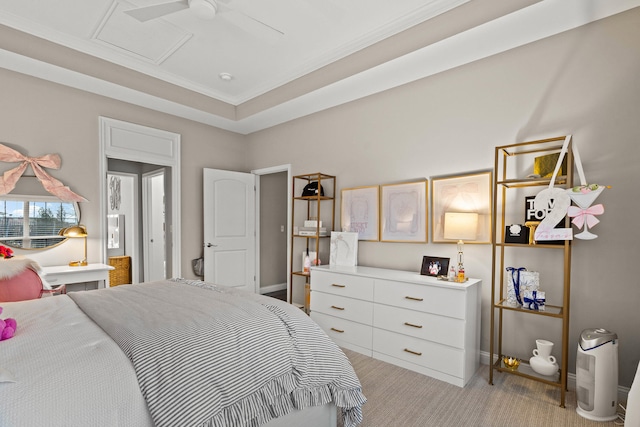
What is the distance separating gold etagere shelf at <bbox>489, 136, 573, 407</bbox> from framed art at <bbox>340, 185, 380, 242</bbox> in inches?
48.0

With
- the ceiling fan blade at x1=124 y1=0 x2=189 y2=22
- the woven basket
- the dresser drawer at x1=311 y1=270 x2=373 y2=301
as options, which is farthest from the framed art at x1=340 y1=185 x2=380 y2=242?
the woven basket

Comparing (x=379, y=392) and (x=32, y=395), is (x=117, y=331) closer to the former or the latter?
(x=32, y=395)

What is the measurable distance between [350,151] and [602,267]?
99.1 inches

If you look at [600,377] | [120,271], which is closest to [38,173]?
[120,271]

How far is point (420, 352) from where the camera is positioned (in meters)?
2.73

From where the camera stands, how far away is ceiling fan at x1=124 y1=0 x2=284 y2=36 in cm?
232

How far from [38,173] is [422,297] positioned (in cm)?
381

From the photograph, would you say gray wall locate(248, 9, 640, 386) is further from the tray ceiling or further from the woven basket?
the woven basket

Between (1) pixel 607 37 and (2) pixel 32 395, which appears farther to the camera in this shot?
(1) pixel 607 37

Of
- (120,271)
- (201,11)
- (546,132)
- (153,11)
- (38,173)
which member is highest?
(201,11)

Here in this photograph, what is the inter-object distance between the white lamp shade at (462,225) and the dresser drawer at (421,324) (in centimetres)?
68

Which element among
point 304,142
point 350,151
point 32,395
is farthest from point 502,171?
point 32,395

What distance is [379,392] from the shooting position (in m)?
2.41

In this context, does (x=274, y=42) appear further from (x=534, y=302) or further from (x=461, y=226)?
(x=534, y=302)
